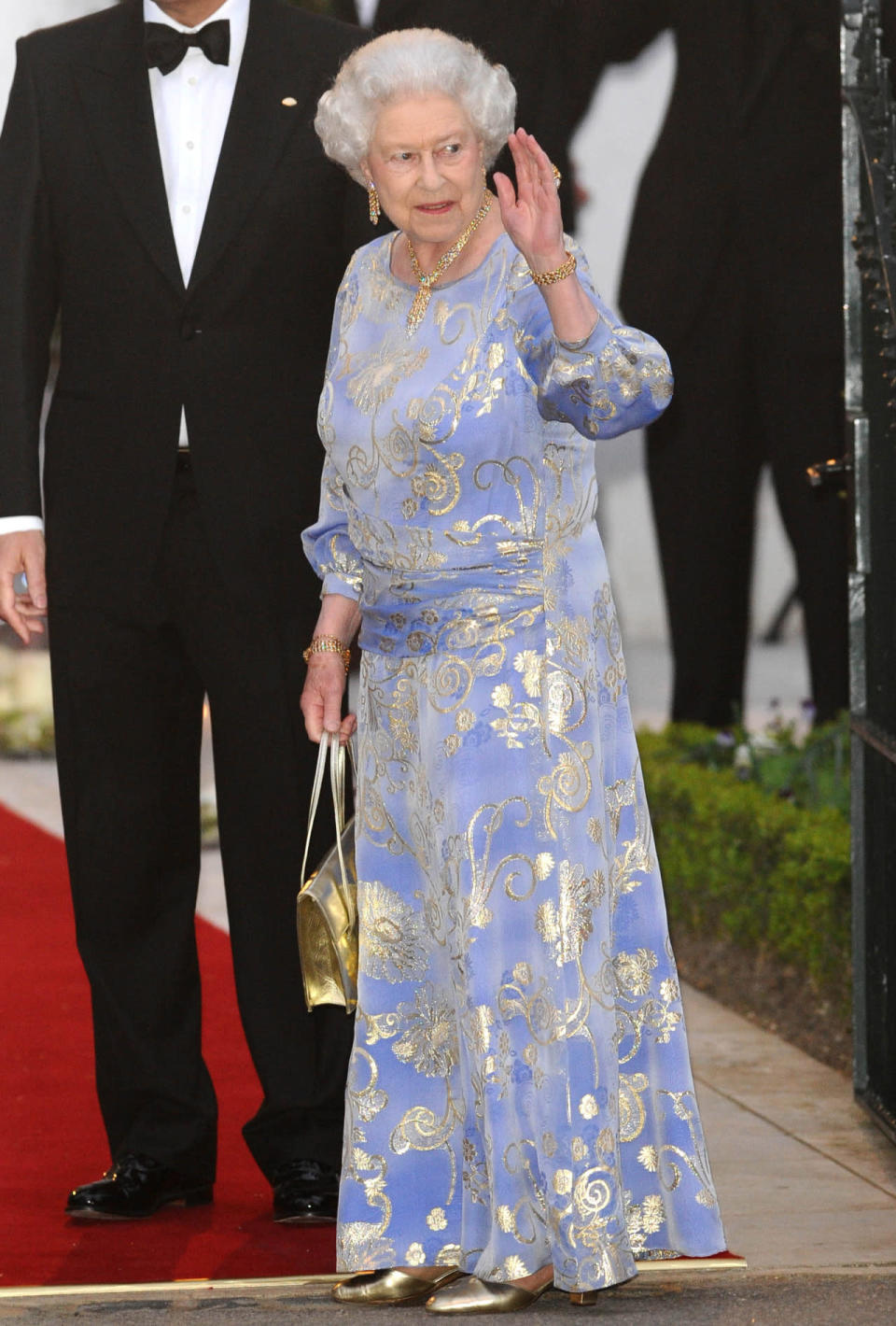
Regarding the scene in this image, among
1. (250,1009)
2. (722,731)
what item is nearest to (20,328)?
(250,1009)

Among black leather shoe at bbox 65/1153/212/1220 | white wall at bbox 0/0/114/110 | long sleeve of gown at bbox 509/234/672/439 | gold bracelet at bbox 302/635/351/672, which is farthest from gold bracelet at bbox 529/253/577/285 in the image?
white wall at bbox 0/0/114/110

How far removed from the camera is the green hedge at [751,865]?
474 centimetres

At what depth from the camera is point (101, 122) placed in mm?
3277

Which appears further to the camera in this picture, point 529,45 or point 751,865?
point 751,865

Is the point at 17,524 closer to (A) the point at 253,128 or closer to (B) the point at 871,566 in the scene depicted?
(A) the point at 253,128

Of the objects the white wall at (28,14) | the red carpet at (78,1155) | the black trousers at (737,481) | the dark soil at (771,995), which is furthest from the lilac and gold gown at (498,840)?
the black trousers at (737,481)

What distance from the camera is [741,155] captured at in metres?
5.45

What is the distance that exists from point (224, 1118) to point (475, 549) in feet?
4.89

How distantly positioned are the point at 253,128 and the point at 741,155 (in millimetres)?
2474

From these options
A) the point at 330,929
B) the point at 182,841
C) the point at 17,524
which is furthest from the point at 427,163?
the point at 182,841

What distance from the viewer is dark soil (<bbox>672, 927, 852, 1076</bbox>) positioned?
4695 mm

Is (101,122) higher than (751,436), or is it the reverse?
(101,122)

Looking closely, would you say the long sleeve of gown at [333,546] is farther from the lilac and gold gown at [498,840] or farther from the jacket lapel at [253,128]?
the jacket lapel at [253,128]

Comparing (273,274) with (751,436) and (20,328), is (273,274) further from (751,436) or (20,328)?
(751,436)
